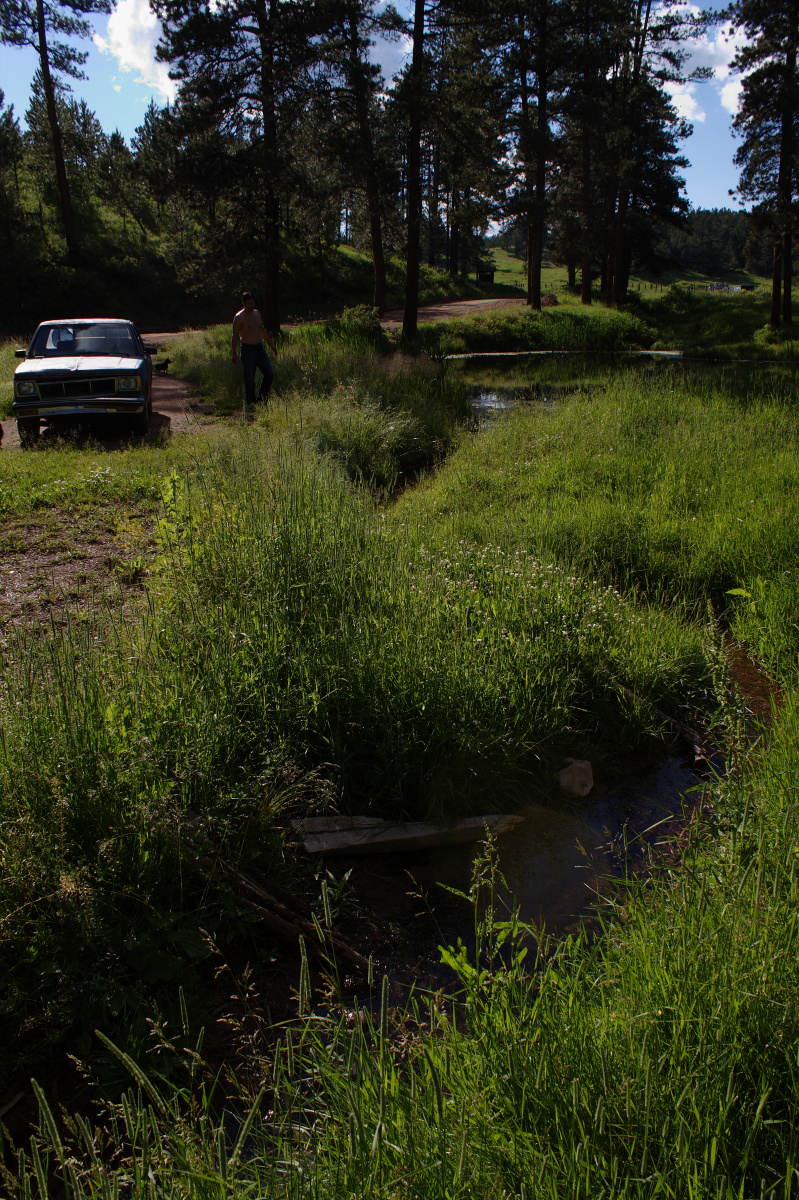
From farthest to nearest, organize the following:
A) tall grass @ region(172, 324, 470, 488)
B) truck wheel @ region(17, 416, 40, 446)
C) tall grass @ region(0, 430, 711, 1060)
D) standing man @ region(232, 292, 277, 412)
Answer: standing man @ region(232, 292, 277, 412)
truck wheel @ region(17, 416, 40, 446)
tall grass @ region(172, 324, 470, 488)
tall grass @ region(0, 430, 711, 1060)

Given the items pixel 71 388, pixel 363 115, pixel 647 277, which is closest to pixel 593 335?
pixel 363 115

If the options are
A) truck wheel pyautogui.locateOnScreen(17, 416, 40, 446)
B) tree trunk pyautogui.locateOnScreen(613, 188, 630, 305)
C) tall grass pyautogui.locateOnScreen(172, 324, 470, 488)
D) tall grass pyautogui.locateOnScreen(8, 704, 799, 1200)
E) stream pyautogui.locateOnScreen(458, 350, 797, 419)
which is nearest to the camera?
tall grass pyautogui.locateOnScreen(8, 704, 799, 1200)

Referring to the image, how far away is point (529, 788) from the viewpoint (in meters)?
3.82

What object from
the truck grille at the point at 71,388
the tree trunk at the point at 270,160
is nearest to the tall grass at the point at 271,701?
the truck grille at the point at 71,388

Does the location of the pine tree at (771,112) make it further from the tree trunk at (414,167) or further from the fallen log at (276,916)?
the fallen log at (276,916)

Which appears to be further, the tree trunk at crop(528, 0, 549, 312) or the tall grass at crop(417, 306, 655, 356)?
the tree trunk at crop(528, 0, 549, 312)

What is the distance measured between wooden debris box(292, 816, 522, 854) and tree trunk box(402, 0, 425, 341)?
2080 cm

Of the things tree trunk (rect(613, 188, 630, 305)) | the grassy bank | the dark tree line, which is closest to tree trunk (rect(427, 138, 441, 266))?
the dark tree line

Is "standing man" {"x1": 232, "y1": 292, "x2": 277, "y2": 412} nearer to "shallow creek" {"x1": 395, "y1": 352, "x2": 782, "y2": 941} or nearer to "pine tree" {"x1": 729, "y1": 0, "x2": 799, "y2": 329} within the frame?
"shallow creek" {"x1": 395, "y1": 352, "x2": 782, "y2": 941}

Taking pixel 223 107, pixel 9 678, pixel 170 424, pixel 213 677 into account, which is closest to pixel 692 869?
pixel 213 677

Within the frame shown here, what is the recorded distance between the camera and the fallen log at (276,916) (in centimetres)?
272

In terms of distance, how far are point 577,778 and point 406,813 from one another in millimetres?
971

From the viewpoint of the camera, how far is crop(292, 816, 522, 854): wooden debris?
3.31m

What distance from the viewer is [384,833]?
11.2 ft
